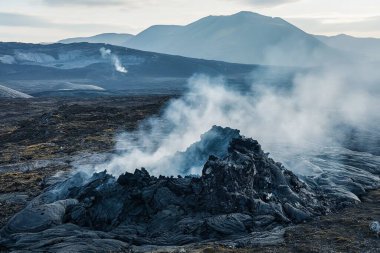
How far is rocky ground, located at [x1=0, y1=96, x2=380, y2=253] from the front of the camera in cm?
2733

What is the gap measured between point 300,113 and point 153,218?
70107 millimetres

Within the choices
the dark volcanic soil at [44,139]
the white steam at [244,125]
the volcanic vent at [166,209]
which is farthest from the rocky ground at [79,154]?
the white steam at [244,125]

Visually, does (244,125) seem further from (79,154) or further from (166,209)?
(166,209)

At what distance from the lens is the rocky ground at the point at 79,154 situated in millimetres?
27328

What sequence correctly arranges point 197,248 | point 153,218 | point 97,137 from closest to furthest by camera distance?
point 197,248 → point 153,218 → point 97,137

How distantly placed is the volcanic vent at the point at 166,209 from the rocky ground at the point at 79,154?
1874 mm

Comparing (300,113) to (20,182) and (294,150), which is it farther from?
(20,182)

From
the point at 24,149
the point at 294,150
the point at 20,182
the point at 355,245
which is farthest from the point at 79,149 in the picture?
the point at 355,245

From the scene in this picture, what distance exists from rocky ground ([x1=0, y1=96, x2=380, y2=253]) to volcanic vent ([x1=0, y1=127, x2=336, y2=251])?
6.15 feet

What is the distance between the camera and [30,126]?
79.7 metres

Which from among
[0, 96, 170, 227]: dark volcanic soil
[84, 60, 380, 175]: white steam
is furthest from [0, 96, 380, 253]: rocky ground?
[84, 60, 380, 175]: white steam

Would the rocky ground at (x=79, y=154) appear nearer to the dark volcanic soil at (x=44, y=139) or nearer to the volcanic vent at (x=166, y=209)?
the dark volcanic soil at (x=44, y=139)

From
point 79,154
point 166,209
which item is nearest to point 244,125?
point 79,154

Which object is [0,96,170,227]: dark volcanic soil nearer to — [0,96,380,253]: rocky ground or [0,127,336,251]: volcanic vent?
[0,96,380,253]: rocky ground
